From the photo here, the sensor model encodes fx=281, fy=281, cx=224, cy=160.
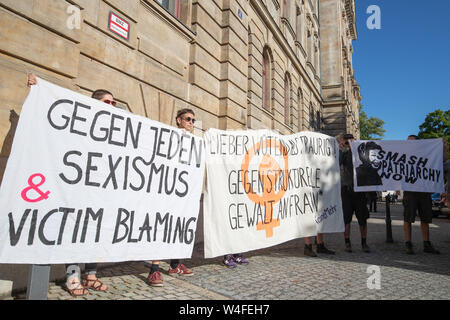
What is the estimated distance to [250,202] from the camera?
12.9 ft

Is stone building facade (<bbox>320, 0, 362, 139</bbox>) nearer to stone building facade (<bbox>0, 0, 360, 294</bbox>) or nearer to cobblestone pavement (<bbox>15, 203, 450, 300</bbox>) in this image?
stone building facade (<bbox>0, 0, 360, 294</bbox>)

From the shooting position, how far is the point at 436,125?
43844mm

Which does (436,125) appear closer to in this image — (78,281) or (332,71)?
(332,71)

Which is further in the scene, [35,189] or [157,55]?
[157,55]

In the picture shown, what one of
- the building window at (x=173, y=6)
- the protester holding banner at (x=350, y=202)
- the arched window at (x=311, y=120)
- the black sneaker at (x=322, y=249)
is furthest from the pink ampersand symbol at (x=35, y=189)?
the arched window at (x=311, y=120)

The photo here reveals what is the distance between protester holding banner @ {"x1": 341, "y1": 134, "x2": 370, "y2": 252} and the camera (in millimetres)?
5156

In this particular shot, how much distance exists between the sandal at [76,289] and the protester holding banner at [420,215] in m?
5.17

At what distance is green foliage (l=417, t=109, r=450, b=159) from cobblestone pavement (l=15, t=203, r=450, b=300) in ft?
156

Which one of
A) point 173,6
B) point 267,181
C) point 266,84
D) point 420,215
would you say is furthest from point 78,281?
point 266,84

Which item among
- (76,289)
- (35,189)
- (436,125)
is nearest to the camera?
(35,189)

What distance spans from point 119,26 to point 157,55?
1076 millimetres

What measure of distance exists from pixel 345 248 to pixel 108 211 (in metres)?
4.32

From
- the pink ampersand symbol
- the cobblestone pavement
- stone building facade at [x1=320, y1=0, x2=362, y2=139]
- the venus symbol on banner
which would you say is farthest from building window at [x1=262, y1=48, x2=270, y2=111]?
stone building facade at [x1=320, y1=0, x2=362, y2=139]
